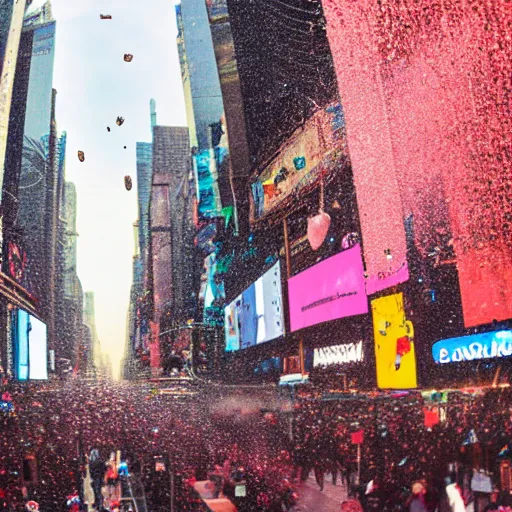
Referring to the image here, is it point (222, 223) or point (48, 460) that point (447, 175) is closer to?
point (222, 223)

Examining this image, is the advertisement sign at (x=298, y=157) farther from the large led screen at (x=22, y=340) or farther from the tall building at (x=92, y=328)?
the large led screen at (x=22, y=340)

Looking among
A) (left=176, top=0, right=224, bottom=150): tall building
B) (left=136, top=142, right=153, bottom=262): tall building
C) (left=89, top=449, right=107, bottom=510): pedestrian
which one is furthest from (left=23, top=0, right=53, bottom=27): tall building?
(left=89, top=449, right=107, bottom=510): pedestrian

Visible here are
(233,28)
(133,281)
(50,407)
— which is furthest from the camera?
(233,28)

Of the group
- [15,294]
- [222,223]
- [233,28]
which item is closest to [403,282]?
[222,223]

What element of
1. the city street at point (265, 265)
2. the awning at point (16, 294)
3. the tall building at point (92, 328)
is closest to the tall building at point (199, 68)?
the city street at point (265, 265)

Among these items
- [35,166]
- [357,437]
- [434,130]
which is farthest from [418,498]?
[35,166]
